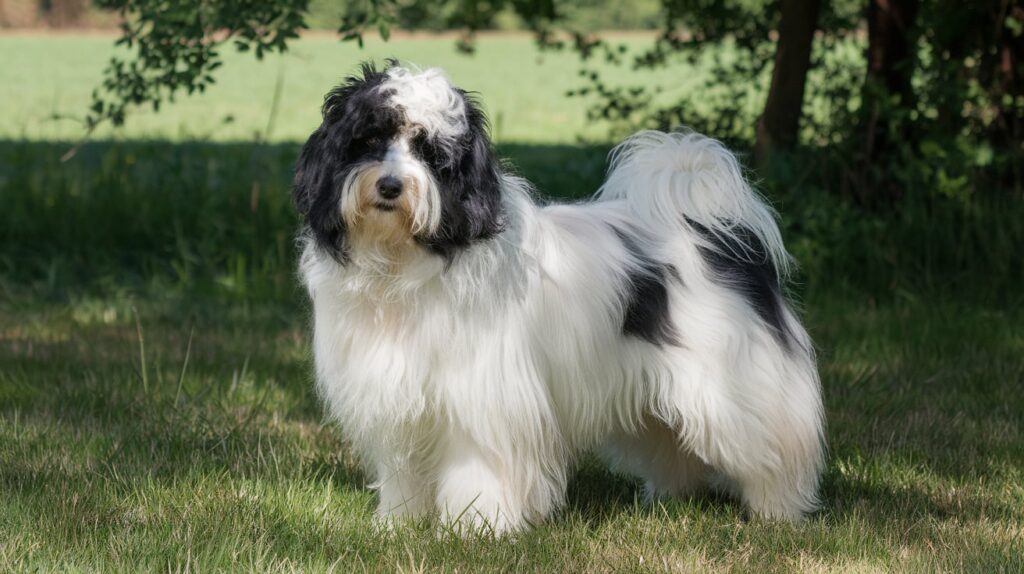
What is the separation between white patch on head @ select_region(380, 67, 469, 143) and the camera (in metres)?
3.26

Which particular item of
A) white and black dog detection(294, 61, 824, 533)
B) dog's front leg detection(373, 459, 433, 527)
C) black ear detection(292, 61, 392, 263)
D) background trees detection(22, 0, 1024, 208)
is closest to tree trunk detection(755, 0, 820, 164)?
background trees detection(22, 0, 1024, 208)

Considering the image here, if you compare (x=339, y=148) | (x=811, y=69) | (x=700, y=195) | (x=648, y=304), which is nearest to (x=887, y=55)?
(x=811, y=69)

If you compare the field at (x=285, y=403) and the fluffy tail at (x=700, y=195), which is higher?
the fluffy tail at (x=700, y=195)

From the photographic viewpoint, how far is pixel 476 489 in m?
3.55

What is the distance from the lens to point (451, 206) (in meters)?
3.27

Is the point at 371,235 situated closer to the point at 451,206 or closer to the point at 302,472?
the point at 451,206

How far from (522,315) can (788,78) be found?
4.52m

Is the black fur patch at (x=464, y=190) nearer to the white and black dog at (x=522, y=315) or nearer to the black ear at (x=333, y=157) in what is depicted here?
the white and black dog at (x=522, y=315)

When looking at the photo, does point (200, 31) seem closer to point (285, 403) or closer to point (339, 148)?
point (285, 403)

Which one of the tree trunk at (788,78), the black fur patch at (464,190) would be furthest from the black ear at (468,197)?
the tree trunk at (788,78)

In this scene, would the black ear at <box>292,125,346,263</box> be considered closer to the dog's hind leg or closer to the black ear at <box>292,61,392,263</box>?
the black ear at <box>292,61,392,263</box>

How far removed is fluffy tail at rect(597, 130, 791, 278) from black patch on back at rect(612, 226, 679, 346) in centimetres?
19

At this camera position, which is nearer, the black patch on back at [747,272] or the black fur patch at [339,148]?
the black fur patch at [339,148]

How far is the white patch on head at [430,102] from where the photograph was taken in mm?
3262
